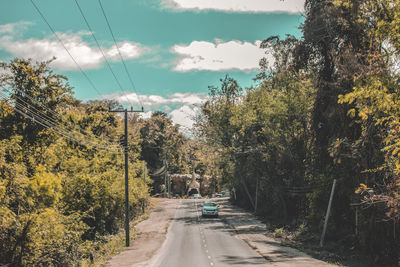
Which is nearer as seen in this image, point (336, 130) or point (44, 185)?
point (44, 185)

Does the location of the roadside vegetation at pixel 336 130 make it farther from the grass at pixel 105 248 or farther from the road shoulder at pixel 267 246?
the grass at pixel 105 248

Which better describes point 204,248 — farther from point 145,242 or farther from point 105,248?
point 105,248

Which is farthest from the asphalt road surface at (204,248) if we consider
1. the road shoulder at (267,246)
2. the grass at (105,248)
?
the grass at (105,248)

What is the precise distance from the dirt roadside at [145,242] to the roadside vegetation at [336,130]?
10.8 metres

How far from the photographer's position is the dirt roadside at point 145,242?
19.9m

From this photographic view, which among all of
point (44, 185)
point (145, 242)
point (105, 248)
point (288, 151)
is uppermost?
point (288, 151)

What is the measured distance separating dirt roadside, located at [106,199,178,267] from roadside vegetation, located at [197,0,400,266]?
1081 cm

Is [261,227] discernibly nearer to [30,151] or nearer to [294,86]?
[294,86]

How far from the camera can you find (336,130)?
21.4 meters

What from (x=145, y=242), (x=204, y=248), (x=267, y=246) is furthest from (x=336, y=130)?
(x=145, y=242)

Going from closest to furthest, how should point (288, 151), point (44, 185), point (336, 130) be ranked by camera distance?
point (44, 185), point (336, 130), point (288, 151)

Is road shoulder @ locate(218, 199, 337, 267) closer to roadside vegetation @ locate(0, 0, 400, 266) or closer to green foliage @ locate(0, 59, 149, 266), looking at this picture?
roadside vegetation @ locate(0, 0, 400, 266)

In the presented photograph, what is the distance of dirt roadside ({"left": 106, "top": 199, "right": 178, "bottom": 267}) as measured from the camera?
19875 mm

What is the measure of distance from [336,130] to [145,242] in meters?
16.7
